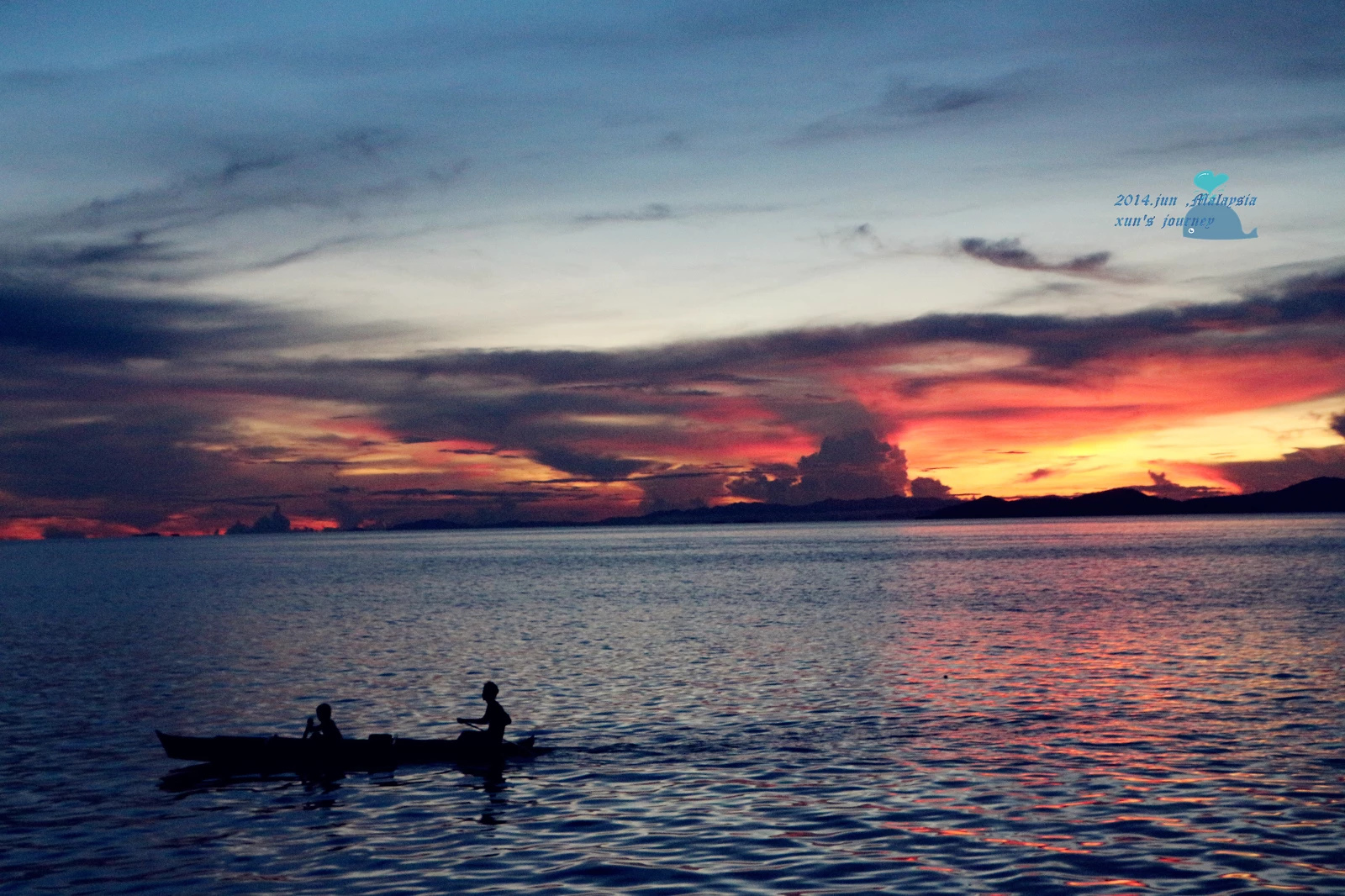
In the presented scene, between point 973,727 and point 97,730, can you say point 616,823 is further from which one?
point 97,730

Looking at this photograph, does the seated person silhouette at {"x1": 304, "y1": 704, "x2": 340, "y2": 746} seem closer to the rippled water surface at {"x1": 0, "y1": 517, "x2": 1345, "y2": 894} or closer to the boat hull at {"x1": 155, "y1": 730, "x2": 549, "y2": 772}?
the boat hull at {"x1": 155, "y1": 730, "x2": 549, "y2": 772}

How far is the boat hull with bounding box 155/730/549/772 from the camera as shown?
2961cm

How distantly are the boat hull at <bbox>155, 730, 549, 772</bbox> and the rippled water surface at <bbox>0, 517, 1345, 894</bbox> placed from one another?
63 centimetres

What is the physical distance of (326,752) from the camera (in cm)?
2958

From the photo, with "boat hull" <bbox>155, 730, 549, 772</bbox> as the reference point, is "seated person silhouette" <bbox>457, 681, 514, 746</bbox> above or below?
above

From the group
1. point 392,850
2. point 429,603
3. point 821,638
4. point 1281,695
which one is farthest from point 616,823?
point 429,603

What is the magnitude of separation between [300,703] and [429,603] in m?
53.5

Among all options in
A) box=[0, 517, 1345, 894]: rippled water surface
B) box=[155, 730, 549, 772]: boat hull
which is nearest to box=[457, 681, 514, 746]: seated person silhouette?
box=[155, 730, 549, 772]: boat hull

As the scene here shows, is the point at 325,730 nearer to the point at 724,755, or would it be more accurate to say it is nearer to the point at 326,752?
the point at 326,752

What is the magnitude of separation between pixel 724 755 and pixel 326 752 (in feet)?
35.6

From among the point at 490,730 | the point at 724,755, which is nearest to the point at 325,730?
the point at 490,730

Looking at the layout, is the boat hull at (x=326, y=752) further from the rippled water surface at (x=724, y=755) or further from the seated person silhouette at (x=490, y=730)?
the rippled water surface at (x=724, y=755)

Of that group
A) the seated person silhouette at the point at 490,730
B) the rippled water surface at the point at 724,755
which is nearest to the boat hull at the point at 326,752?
the seated person silhouette at the point at 490,730

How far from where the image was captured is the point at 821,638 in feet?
199
